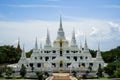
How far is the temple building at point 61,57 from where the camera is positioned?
91688mm

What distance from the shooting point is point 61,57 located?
95500 millimetres

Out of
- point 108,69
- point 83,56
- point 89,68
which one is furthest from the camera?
point 83,56

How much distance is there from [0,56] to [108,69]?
41061 millimetres

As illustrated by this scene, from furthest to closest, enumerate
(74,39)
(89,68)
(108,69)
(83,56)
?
(74,39) < (83,56) < (89,68) < (108,69)

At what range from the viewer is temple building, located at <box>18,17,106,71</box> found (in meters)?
91.7

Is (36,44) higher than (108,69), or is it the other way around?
(36,44)

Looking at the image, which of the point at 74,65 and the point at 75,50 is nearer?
the point at 74,65

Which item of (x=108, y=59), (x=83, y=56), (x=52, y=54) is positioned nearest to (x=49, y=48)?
(x=52, y=54)

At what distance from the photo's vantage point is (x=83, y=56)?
9738 cm

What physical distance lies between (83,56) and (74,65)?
18.3 feet

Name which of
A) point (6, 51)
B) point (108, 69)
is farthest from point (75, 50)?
point (108, 69)

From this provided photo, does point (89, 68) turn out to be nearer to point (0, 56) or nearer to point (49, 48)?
point (49, 48)

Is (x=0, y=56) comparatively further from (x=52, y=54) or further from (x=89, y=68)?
(x=89, y=68)

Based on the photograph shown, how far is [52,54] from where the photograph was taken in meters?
98.9
